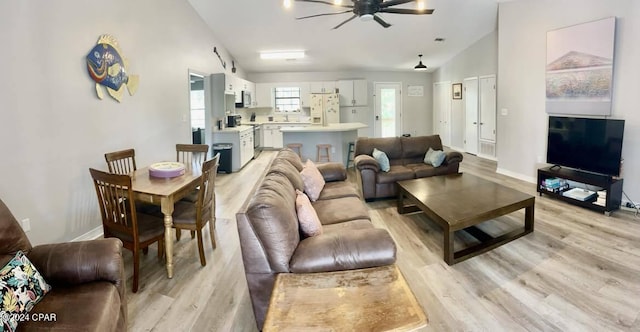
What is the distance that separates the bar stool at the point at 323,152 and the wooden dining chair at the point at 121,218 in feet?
15.5

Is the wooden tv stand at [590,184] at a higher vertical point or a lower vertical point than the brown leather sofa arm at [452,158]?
lower

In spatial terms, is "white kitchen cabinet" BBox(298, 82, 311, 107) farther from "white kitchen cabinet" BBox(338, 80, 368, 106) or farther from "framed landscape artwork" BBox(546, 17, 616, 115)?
"framed landscape artwork" BBox(546, 17, 616, 115)

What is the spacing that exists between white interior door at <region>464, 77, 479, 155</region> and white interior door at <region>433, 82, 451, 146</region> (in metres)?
0.99

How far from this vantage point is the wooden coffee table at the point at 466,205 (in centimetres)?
287

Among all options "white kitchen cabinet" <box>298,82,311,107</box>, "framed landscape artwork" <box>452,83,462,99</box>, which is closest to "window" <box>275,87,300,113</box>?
"white kitchen cabinet" <box>298,82,311,107</box>

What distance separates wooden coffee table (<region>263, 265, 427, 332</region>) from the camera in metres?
1.22

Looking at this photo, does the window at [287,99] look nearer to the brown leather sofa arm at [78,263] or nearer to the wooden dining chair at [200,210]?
the wooden dining chair at [200,210]

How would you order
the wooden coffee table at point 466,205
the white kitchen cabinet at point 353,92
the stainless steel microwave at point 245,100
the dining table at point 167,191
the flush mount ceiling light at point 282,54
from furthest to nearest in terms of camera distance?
1. the white kitchen cabinet at point 353,92
2. the stainless steel microwave at point 245,100
3. the flush mount ceiling light at point 282,54
4. the wooden coffee table at point 466,205
5. the dining table at point 167,191

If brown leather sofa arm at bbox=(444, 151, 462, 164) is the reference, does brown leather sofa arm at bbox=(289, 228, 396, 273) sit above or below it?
below

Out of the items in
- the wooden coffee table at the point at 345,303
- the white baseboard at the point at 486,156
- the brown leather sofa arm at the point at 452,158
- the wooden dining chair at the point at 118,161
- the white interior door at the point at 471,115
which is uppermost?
the white interior door at the point at 471,115

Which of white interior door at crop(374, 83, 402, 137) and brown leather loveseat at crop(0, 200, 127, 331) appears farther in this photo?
white interior door at crop(374, 83, 402, 137)

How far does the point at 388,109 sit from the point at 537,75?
5497mm

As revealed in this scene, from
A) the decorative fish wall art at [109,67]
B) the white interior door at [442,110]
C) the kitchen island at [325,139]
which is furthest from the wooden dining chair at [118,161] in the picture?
the white interior door at [442,110]

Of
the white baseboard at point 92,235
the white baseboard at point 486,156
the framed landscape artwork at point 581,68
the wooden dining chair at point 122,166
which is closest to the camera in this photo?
the wooden dining chair at point 122,166
